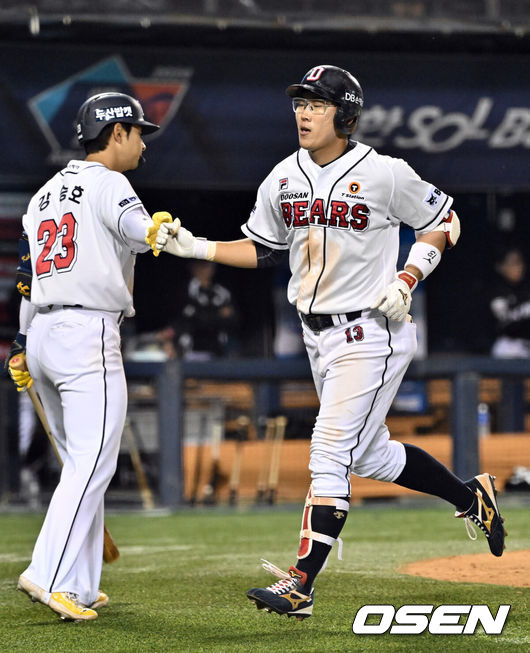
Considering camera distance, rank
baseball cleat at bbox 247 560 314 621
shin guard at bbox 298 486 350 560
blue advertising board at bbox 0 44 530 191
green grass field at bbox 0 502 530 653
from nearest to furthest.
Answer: green grass field at bbox 0 502 530 653
baseball cleat at bbox 247 560 314 621
shin guard at bbox 298 486 350 560
blue advertising board at bbox 0 44 530 191

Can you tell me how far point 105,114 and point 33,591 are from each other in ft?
5.89

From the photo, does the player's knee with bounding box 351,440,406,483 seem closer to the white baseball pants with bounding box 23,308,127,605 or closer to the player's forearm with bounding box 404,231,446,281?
the player's forearm with bounding box 404,231,446,281

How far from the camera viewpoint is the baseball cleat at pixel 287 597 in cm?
387

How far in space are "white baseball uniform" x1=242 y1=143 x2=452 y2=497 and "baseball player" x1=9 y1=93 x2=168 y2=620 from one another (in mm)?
621

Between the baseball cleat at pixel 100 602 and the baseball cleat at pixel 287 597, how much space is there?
83cm

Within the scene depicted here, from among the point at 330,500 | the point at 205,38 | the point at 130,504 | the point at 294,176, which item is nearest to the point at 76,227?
the point at 294,176

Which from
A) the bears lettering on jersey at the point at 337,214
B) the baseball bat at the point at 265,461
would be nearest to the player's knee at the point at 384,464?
the bears lettering on jersey at the point at 337,214

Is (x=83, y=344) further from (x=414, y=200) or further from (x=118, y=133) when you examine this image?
(x=414, y=200)

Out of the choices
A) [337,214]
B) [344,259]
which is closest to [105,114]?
[337,214]

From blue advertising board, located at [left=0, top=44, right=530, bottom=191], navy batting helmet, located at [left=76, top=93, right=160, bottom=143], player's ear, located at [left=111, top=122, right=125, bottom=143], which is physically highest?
blue advertising board, located at [left=0, top=44, right=530, bottom=191]

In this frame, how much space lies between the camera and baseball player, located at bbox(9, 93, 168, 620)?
4.21 metres

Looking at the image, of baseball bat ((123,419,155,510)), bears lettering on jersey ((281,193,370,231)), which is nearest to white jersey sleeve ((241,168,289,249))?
bears lettering on jersey ((281,193,370,231))

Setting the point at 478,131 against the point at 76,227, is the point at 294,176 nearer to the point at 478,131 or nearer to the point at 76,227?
the point at 76,227

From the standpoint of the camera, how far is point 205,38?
10469 mm
